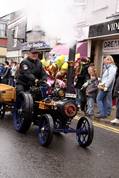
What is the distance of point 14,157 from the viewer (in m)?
7.46

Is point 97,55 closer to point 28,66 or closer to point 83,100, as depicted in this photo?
point 83,100

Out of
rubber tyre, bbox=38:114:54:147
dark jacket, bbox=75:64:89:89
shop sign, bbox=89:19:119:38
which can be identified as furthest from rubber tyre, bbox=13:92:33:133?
shop sign, bbox=89:19:119:38

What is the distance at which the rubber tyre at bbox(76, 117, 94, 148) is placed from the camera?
27.7 feet

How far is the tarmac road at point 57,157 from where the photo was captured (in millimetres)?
6719

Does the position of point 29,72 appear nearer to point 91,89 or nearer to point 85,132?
point 85,132

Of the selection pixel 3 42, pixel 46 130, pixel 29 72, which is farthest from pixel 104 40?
pixel 3 42

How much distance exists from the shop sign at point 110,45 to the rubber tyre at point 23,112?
912 cm

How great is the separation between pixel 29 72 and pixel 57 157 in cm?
270

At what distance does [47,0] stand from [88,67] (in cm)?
412

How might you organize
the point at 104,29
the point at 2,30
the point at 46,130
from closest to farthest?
the point at 46,130 → the point at 104,29 → the point at 2,30

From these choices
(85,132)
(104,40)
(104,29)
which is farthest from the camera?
(104,40)

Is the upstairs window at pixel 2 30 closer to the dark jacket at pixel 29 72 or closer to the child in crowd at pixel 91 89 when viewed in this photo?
the child in crowd at pixel 91 89

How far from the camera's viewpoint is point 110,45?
18875 mm

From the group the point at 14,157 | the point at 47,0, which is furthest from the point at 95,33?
the point at 14,157
